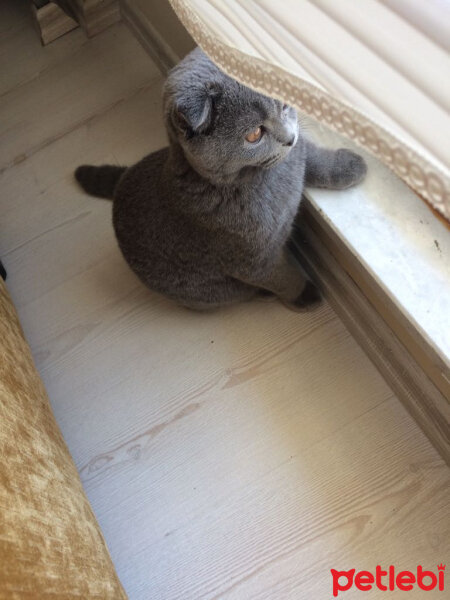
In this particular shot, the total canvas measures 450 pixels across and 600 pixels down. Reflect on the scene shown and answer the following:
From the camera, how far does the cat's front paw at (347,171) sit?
94cm

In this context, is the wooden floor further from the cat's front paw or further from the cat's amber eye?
the cat's amber eye

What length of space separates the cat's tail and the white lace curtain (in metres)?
0.77

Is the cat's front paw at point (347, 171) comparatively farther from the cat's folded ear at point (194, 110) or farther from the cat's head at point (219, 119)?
the cat's folded ear at point (194, 110)

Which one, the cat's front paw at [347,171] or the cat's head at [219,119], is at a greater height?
the cat's head at [219,119]

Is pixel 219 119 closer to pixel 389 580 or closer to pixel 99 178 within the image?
pixel 99 178

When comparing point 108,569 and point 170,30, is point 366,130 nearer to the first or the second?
point 108,569

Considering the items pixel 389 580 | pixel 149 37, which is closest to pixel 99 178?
pixel 149 37

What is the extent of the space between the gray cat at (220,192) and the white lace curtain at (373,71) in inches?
9.0

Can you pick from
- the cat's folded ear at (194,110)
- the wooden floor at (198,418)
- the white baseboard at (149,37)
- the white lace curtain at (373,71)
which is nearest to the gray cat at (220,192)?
the cat's folded ear at (194,110)

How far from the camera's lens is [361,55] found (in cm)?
39

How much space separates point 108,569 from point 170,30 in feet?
3.45

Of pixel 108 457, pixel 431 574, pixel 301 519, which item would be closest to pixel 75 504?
pixel 108 457

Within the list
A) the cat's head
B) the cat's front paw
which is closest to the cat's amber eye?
the cat's head

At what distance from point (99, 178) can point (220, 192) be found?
19.1 inches
